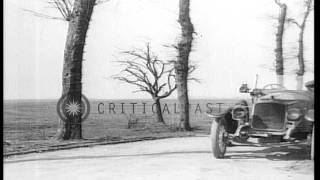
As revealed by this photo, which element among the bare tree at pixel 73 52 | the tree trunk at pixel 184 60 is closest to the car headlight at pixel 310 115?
the tree trunk at pixel 184 60

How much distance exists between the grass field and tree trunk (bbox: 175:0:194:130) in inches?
1.5

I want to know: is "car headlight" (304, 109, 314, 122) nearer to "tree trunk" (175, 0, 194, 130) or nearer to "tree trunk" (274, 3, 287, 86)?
"tree trunk" (274, 3, 287, 86)

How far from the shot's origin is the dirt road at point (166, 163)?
2914 millimetres

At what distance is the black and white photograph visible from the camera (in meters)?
2.96

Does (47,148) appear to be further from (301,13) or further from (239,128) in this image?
(301,13)

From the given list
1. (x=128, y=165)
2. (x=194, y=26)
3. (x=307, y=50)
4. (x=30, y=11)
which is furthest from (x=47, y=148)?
(x=307, y=50)

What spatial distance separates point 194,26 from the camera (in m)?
3.01

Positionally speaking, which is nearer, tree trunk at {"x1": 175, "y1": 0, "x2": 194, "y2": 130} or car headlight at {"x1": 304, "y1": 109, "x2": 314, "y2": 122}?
car headlight at {"x1": 304, "y1": 109, "x2": 314, "y2": 122}

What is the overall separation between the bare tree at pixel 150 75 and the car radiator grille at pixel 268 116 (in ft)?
1.75

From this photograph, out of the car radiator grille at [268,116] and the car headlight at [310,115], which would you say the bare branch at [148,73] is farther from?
the car headlight at [310,115]

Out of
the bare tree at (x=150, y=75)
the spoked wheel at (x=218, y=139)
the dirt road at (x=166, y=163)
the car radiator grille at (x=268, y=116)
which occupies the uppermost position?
the bare tree at (x=150, y=75)

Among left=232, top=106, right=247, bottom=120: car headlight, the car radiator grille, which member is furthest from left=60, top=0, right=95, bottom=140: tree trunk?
the car radiator grille

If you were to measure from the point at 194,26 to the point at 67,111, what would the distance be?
3.04 ft

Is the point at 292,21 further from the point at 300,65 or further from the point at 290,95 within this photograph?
the point at 290,95
